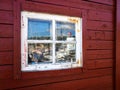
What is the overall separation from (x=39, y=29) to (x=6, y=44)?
0.46 metres

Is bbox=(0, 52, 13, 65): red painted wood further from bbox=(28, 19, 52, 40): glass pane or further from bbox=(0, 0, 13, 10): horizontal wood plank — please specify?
bbox=(0, 0, 13, 10): horizontal wood plank

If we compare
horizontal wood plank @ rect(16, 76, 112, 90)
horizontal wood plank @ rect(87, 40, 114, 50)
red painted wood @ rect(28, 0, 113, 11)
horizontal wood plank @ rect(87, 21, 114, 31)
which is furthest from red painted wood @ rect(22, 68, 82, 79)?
red painted wood @ rect(28, 0, 113, 11)

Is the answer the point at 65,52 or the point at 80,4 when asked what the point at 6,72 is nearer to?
the point at 65,52

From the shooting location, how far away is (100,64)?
107 inches

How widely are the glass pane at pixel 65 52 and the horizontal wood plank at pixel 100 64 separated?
29 cm

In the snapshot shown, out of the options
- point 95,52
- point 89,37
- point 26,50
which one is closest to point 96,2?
point 89,37

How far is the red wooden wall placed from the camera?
1969mm

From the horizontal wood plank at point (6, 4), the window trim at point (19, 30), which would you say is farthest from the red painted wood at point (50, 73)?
the horizontal wood plank at point (6, 4)

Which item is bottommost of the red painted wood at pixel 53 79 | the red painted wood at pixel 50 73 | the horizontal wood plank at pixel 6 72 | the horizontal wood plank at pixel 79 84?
the horizontal wood plank at pixel 79 84

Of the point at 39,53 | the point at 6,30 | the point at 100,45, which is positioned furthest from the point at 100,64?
the point at 6,30

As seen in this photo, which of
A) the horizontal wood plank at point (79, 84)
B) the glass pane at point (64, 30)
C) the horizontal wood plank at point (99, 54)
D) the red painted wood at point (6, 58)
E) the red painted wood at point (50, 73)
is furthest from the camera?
the horizontal wood plank at point (99, 54)

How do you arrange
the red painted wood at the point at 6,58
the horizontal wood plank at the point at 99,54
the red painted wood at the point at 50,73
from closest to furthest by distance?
1. the red painted wood at the point at 6,58
2. the red painted wood at the point at 50,73
3. the horizontal wood plank at the point at 99,54

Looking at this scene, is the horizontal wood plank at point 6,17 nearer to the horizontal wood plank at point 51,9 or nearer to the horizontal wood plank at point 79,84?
the horizontal wood plank at point 51,9

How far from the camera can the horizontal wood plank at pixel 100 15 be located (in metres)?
2.61
